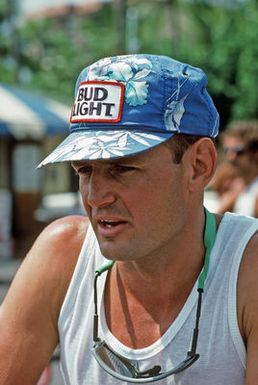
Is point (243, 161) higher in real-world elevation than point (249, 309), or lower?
lower

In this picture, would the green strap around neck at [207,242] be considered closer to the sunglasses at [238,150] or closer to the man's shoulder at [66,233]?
the man's shoulder at [66,233]

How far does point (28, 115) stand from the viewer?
15414mm

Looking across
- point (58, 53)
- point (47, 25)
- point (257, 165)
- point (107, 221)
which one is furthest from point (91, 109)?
point (47, 25)

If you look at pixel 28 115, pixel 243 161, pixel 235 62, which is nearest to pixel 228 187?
pixel 243 161

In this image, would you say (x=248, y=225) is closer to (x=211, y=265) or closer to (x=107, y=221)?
(x=211, y=265)

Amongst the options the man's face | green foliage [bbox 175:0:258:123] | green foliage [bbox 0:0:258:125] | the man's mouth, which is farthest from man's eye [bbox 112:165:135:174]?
green foliage [bbox 175:0:258:123]

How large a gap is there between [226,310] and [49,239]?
0.48m

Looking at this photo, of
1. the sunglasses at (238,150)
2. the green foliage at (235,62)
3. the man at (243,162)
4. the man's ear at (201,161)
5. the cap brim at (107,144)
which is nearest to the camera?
the cap brim at (107,144)

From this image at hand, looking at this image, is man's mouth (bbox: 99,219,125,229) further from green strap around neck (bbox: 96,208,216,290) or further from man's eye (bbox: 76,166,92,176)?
green strap around neck (bbox: 96,208,216,290)

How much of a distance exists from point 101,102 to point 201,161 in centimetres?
27

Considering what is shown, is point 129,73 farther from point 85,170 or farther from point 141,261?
point 141,261

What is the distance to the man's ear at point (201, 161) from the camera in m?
2.07

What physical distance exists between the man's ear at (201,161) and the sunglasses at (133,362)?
0.13 metres

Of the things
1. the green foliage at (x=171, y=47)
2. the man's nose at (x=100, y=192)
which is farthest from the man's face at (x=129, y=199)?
the green foliage at (x=171, y=47)
